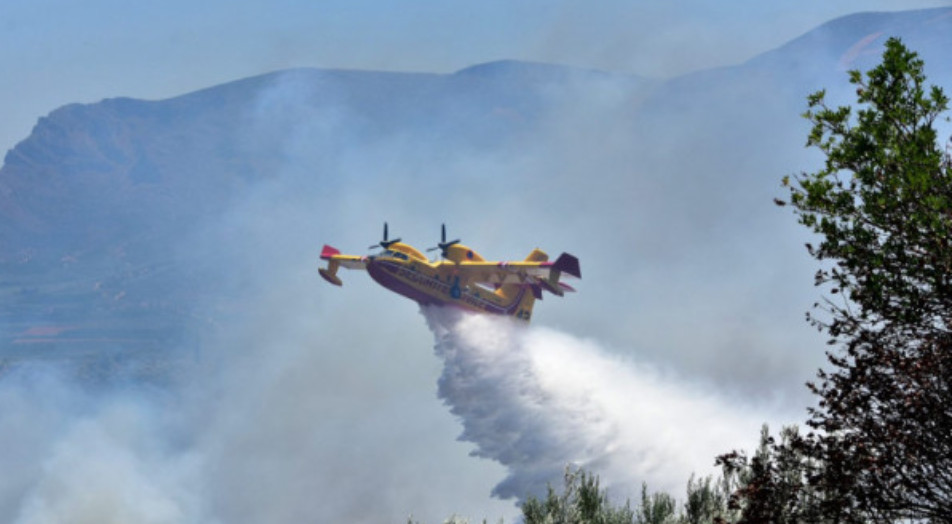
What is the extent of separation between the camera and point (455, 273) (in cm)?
9638

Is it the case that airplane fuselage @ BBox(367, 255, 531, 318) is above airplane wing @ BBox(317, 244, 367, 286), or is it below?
below

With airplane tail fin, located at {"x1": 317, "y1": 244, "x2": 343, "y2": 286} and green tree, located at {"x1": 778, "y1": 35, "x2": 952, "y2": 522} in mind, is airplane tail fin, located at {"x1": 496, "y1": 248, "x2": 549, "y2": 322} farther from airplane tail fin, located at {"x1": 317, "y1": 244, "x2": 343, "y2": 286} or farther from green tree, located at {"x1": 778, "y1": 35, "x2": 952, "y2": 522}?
green tree, located at {"x1": 778, "y1": 35, "x2": 952, "y2": 522}

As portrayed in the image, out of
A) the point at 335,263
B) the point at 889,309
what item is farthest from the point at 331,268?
the point at 889,309

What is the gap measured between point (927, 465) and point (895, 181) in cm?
533

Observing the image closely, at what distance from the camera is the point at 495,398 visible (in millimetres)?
107500

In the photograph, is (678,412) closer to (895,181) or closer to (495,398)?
(495,398)

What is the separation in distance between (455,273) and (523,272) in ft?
18.5

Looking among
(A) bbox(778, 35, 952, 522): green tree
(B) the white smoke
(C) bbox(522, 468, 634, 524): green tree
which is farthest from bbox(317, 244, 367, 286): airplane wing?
(A) bbox(778, 35, 952, 522): green tree

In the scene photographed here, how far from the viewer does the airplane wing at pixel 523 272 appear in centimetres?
9312

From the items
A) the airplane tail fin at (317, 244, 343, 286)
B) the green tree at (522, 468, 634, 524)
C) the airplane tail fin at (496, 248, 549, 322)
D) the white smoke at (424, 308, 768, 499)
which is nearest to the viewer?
the green tree at (522, 468, 634, 524)

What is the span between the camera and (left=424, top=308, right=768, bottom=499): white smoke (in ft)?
326

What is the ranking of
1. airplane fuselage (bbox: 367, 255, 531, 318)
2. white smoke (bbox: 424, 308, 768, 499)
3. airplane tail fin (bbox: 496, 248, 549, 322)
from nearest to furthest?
1. airplane fuselage (bbox: 367, 255, 531, 318)
2. white smoke (bbox: 424, 308, 768, 499)
3. airplane tail fin (bbox: 496, 248, 549, 322)

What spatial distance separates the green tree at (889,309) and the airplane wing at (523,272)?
228 feet

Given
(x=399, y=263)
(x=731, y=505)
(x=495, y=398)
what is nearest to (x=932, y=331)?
(x=731, y=505)
